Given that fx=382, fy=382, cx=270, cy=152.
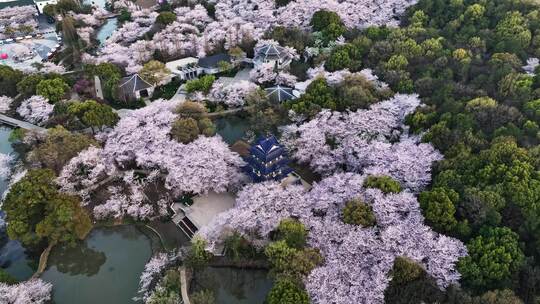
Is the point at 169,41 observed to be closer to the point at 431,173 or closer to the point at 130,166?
the point at 130,166

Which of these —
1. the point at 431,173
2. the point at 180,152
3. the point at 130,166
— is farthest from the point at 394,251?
the point at 130,166

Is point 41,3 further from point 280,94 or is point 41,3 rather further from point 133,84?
point 280,94

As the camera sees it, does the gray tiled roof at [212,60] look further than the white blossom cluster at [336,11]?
No

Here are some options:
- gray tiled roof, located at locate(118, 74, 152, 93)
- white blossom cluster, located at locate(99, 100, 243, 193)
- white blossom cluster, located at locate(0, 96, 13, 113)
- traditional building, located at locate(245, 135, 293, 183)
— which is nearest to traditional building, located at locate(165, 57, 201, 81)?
gray tiled roof, located at locate(118, 74, 152, 93)

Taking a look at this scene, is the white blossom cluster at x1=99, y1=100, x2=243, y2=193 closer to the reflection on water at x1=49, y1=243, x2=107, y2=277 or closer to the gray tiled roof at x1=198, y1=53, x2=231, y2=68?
the reflection on water at x1=49, y1=243, x2=107, y2=277

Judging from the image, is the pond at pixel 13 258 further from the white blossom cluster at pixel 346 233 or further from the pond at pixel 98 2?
the pond at pixel 98 2

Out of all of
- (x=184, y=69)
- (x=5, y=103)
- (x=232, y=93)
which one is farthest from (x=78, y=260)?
(x=184, y=69)

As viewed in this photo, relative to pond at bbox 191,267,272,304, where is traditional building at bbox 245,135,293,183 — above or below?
above

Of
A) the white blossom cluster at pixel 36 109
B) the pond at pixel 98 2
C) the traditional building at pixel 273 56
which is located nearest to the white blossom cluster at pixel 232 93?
the traditional building at pixel 273 56
